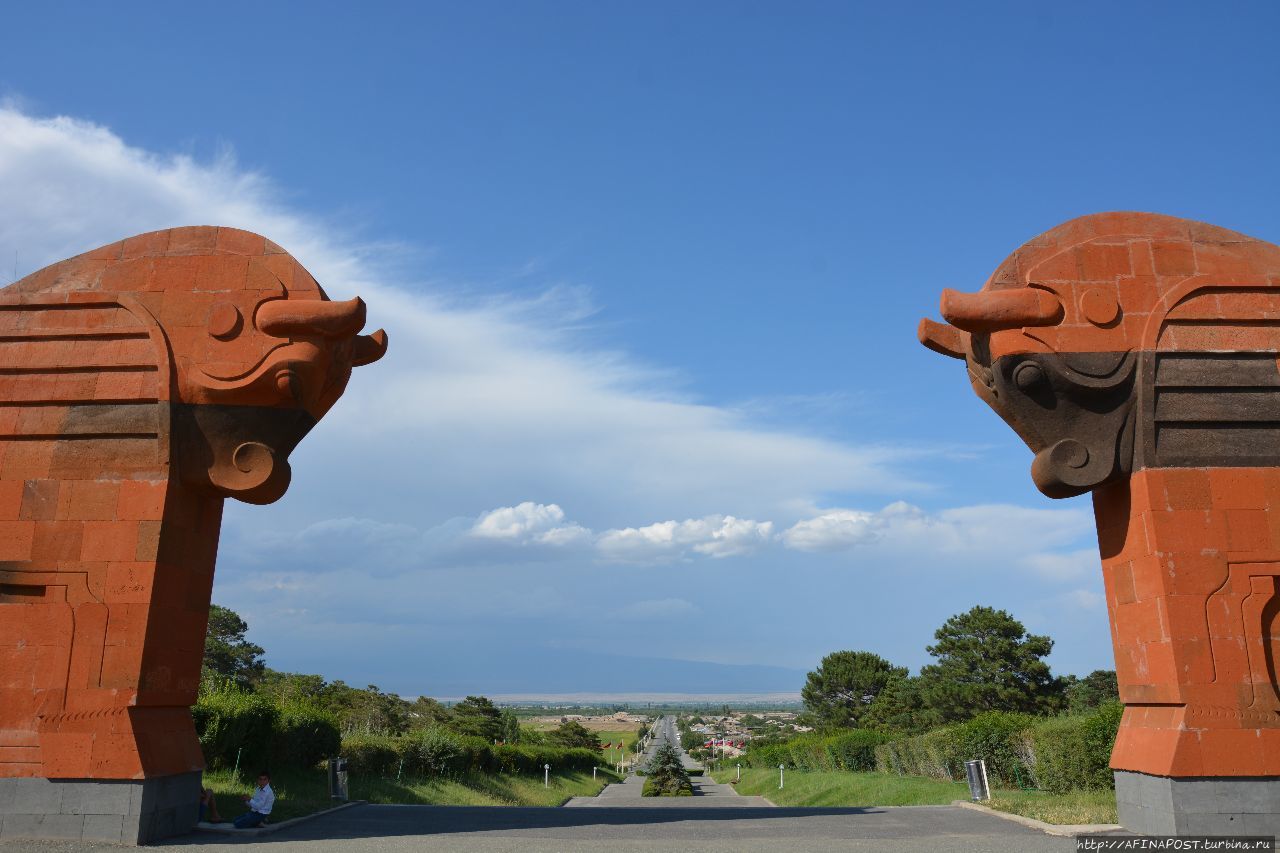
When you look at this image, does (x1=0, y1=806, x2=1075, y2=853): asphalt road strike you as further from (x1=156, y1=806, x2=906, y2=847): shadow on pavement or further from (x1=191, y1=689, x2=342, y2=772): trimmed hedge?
(x1=191, y1=689, x2=342, y2=772): trimmed hedge

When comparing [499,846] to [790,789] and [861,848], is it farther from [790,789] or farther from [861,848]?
[790,789]

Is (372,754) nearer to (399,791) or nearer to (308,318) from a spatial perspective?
(399,791)

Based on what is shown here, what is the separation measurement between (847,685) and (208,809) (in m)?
52.0

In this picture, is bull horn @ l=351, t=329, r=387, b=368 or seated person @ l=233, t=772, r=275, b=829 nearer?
seated person @ l=233, t=772, r=275, b=829

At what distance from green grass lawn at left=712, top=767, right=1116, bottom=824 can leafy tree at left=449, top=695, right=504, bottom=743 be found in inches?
640

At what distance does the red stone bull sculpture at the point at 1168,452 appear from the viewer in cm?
1000

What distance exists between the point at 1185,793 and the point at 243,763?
53.2 ft

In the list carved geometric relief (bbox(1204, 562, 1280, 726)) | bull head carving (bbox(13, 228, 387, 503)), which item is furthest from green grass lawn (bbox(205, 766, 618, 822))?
carved geometric relief (bbox(1204, 562, 1280, 726))

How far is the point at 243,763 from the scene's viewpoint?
17.6 meters

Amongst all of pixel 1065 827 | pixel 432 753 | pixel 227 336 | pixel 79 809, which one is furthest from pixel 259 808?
pixel 432 753

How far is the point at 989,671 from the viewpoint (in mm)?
38781

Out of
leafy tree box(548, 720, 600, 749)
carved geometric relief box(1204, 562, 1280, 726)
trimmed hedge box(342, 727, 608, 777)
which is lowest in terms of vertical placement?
leafy tree box(548, 720, 600, 749)

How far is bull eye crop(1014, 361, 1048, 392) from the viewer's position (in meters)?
11.0

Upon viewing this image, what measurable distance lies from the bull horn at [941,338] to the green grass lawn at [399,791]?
11419mm
